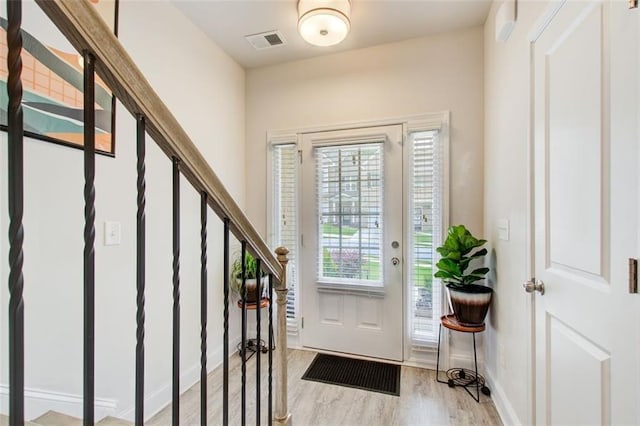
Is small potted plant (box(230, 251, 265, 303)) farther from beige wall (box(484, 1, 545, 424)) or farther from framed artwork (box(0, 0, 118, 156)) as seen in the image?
beige wall (box(484, 1, 545, 424))

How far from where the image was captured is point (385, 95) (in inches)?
102

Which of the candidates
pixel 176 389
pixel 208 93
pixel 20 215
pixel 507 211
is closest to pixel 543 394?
pixel 507 211

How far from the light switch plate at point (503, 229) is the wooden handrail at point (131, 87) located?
1.64 m

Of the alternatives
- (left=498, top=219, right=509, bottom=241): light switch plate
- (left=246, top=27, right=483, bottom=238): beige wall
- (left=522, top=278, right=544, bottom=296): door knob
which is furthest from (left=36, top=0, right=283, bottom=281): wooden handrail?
(left=246, top=27, right=483, bottom=238): beige wall

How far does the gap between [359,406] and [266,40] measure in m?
2.89

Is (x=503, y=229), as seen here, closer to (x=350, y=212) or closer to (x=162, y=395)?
(x=350, y=212)

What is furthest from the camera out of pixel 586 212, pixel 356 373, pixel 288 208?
pixel 288 208

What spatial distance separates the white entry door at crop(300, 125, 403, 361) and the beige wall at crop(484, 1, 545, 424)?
0.69 metres

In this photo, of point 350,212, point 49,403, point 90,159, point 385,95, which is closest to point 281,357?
point 49,403

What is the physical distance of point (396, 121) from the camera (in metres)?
2.55

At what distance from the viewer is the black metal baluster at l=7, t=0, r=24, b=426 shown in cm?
47

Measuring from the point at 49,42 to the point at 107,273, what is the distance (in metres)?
1.15

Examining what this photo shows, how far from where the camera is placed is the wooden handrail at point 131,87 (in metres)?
0.51

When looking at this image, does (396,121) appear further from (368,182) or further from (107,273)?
(107,273)
